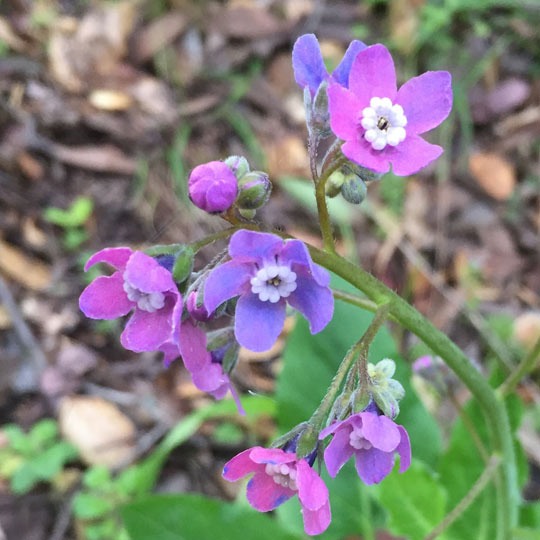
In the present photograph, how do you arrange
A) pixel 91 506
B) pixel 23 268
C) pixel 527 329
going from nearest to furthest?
pixel 91 506
pixel 527 329
pixel 23 268

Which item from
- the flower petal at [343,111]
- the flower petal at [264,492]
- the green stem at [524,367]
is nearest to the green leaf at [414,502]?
the green stem at [524,367]

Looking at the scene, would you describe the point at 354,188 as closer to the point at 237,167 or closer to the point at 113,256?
the point at 237,167

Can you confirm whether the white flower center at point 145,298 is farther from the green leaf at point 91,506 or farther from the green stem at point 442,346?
the green leaf at point 91,506

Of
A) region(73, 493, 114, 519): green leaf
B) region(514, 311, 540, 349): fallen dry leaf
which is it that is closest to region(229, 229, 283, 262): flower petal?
region(73, 493, 114, 519): green leaf

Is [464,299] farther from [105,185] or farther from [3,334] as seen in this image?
[3,334]

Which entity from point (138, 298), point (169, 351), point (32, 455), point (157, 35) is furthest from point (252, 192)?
point (157, 35)

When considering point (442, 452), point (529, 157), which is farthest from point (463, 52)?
point (442, 452)
